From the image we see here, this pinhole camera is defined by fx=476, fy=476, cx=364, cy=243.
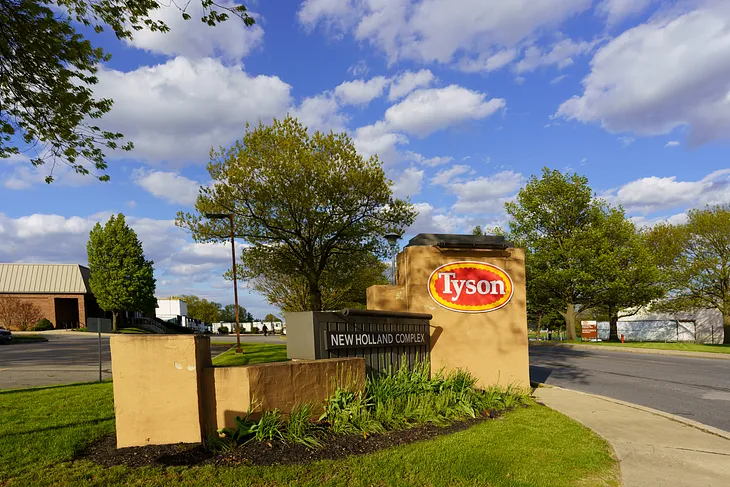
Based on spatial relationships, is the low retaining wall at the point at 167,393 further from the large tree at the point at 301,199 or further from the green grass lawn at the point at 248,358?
the large tree at the point at 301,199

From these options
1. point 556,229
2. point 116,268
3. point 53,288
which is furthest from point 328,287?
point 53,288

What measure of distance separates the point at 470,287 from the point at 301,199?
40.5 ft

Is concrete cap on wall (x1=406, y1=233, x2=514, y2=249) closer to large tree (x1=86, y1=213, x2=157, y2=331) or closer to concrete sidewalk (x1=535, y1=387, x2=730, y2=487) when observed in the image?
concrete sidewalk (x1=535, y1=387, x2=730, y2=487)

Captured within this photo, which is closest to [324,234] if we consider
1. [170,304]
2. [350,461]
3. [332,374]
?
[332,374]

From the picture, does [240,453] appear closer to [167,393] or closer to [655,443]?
[167,393]

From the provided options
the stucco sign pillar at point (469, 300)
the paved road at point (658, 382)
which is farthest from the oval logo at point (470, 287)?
the paved road at point (658, 382)

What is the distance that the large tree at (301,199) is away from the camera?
20484 mm

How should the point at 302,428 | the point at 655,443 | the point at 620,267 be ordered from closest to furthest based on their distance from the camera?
1. the point at 302,428
2. the point at 655,443
3. the point at 620,267

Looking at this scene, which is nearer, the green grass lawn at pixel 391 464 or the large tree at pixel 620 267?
the green grass lawn at pixel 391 464

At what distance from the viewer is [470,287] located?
954 cm

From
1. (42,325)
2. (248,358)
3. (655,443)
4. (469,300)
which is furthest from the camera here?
(42,325)

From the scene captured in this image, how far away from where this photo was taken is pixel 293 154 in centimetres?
2045

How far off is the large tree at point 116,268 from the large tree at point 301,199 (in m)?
27.9

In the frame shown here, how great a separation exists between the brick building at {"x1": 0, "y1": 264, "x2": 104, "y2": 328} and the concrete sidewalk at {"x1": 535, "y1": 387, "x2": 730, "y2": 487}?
51.9 meters
